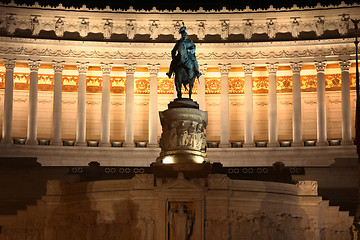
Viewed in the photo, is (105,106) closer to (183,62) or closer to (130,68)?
(130,68)

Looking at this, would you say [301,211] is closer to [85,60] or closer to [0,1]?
[85,60]

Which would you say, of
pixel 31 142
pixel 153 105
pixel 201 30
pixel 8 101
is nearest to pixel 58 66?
pixel 8 101

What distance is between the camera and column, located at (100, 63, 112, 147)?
8719cm

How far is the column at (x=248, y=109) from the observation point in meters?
87.5

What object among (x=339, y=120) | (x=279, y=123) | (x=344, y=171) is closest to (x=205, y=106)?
(x=279, y=123)

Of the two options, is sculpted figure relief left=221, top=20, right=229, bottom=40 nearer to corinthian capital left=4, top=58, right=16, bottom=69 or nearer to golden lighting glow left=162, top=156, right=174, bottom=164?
corinthian capital left=4, top=58, right=16, bottom=69

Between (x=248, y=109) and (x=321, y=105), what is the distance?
7539mm

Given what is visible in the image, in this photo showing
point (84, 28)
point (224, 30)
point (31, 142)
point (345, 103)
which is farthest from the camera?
point (224, 30)

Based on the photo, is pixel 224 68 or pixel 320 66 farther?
pixel 224 68

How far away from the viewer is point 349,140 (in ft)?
279

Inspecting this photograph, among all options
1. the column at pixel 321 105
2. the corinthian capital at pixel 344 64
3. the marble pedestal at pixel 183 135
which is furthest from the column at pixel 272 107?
the marble pedestal at pixel 183 135

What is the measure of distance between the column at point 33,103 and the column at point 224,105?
19230 mm

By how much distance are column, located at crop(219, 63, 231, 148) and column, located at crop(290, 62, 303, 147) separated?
687 centimetres

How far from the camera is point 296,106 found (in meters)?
87.6
